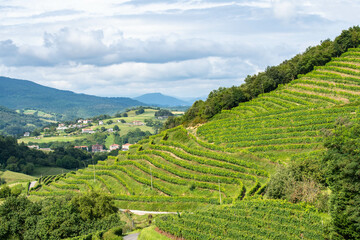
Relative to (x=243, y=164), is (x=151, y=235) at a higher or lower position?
lower

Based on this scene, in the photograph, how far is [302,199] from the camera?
38875 millimetres

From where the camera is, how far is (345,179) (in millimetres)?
31094

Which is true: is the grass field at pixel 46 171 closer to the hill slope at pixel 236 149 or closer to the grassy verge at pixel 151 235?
the hill slope at pixel 236 149

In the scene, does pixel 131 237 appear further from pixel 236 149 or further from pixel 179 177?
pixel 236 149

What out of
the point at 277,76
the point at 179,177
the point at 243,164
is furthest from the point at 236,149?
the point at 277,76

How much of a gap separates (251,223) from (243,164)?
24.3 m

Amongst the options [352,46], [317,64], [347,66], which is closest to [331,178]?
[347,66]

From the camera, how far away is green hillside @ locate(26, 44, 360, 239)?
113ft

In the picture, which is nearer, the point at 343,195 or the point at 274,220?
the point at 343,195

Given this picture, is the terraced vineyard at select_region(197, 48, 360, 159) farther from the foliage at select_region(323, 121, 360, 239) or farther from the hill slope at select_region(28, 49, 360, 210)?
the foliage at select_region(323, 121, 360, 239)

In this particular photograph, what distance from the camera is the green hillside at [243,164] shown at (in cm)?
3444

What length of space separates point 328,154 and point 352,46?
71258 millimetres

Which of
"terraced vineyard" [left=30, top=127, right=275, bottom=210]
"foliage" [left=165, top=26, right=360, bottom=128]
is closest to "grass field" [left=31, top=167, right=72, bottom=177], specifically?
"terraced vineyard" [left=30, top=127, right=275, bottom=210]

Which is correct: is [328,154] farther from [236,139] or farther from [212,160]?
[236,139]
